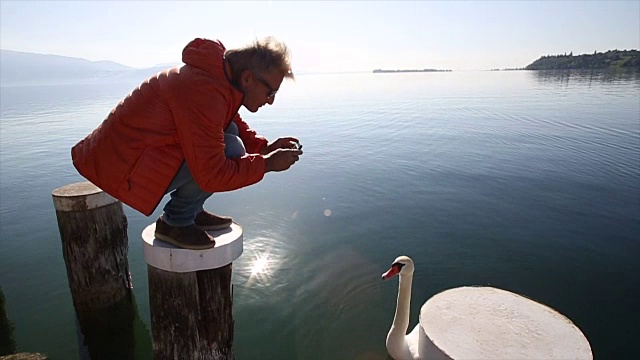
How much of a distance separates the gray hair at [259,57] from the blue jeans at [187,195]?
1.50 feet

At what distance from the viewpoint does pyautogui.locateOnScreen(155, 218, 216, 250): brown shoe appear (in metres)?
2.69

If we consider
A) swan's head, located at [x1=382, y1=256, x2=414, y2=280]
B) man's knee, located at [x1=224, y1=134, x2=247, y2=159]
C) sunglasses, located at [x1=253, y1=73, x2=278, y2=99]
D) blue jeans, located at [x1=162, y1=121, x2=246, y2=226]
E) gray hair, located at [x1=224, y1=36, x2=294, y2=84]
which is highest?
gray hair, located at [x1=224, y1=36, x2=294, y2=84]

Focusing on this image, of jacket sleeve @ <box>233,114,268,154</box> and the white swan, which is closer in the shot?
jacket sleeve @ <box>233,114,268,154</box>

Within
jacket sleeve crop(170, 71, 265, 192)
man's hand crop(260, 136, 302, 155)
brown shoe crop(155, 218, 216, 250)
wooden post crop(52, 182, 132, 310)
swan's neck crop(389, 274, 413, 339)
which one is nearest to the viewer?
jacket sleeve crop(170, 71, 265, 192)

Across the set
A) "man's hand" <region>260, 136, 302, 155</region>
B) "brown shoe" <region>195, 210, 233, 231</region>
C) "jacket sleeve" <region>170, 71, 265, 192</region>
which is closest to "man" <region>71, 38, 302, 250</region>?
"jacket sleeve" <region>170, 71, 265, 192</region>

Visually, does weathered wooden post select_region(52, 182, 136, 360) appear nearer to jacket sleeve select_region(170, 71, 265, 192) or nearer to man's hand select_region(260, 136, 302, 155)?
man's hand select_region(260, 136, 302, 155)

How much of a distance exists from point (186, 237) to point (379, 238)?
629 cm

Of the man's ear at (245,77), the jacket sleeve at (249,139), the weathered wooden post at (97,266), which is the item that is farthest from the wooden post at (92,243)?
the man's ear at (245,77)

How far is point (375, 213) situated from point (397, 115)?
1893 cm

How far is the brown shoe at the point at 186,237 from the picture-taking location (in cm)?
269

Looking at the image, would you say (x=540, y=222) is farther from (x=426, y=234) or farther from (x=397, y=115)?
(x=397, y=115)

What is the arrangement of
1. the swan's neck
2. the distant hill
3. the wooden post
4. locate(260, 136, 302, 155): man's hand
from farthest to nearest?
the distant hill < the swan's neck < the wooden post < locate(260, 136, 302, 155): man's hand

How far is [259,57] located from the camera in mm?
2549

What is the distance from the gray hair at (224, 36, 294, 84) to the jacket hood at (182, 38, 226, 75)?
0.07 metres
